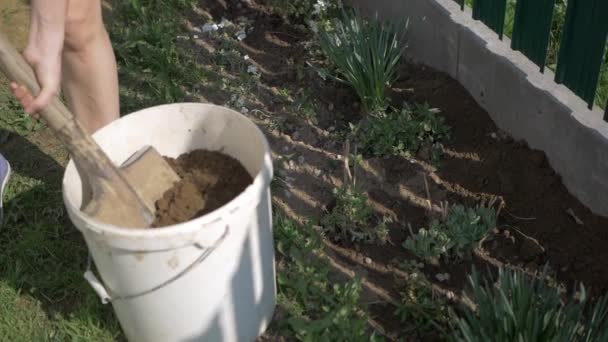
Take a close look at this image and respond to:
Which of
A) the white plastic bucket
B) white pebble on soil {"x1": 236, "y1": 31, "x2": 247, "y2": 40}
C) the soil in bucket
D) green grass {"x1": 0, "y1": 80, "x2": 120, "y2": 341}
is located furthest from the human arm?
white pebble on soil {"x1": 236, "y1": 31, "x2": 247, "y2": 40}

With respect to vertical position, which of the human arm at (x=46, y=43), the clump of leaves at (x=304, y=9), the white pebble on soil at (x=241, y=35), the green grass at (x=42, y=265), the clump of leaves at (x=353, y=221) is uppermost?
the human arm at (x=46, y=43)

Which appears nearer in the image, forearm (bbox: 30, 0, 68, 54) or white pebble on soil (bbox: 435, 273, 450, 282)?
forearm (bbox: 30, 0, 68, 54)

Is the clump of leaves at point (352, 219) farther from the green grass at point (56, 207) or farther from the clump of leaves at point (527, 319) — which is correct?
the green grass at point (56, 207)

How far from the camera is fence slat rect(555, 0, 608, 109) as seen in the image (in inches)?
84.8

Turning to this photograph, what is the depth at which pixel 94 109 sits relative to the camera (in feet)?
8.38

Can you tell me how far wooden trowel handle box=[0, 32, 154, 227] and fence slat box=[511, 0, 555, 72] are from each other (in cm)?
142

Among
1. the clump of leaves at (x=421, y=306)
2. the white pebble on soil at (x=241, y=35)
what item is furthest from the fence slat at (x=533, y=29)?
the white pebble on soil at (x=241, y=35)

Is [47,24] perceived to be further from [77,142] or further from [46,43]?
[77,142]

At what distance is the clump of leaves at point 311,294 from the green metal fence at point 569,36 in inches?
37.1

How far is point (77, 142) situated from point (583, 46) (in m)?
1.53

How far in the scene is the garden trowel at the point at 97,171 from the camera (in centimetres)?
186

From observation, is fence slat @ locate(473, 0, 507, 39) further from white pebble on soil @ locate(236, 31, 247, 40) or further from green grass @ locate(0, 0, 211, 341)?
green grass @ locate(0, 0, 211, 341)

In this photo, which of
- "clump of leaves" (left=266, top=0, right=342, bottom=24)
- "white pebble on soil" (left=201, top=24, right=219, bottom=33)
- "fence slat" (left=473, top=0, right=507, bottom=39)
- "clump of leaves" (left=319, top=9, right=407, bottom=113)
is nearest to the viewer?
"fence slat" (left=473, top=0, right=507, bottom=39)

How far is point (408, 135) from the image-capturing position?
2689mm
